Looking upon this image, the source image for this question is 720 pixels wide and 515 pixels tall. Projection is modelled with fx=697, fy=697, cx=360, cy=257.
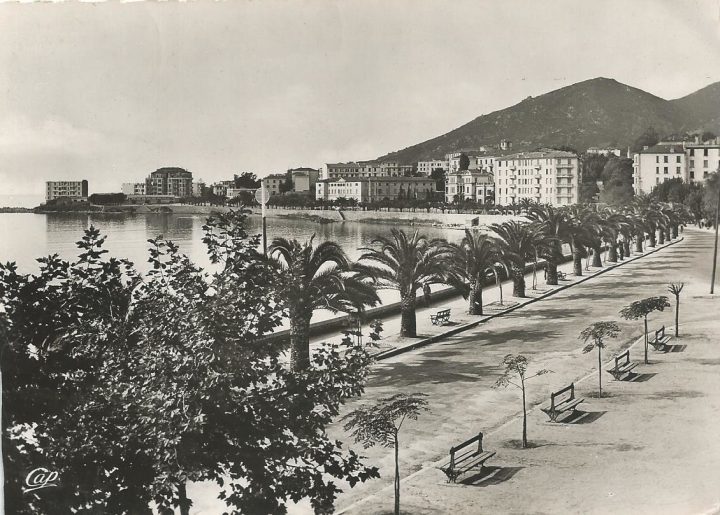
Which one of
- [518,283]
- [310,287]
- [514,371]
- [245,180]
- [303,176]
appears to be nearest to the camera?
[245,180]

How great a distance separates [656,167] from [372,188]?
23.2 feet

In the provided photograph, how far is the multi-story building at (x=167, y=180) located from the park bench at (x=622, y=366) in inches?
206

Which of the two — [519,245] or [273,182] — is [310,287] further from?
[519,245]

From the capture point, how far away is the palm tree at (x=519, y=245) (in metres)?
9.80

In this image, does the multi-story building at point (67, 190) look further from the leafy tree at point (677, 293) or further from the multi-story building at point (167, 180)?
the leafy tree at point (677, 293)

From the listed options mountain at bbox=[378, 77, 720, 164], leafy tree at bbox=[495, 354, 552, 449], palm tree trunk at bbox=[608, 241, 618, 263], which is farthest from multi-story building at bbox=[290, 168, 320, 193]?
palm tree trunk at bbox=[608, 241, 618, 263]

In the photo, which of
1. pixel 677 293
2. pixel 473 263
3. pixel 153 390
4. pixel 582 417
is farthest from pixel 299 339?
pixel 473 263

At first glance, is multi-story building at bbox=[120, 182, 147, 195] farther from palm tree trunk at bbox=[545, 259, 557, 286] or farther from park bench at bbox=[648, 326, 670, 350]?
park bench at bbox=[648, 326, 670, 350]

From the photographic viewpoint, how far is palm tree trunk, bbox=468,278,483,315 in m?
9.50

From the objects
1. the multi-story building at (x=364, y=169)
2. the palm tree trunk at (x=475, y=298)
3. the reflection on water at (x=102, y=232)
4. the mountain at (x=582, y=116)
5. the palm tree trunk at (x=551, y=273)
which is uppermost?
the mountain at (x=582, y=116)

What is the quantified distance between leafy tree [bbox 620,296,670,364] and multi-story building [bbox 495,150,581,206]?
2.31 m

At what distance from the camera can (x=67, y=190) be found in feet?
19.0

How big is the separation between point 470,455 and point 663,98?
4.45m

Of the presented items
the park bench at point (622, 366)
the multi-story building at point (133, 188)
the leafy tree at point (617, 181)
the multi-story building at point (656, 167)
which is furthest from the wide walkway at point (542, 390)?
the multi-story building at point (133, 188)
